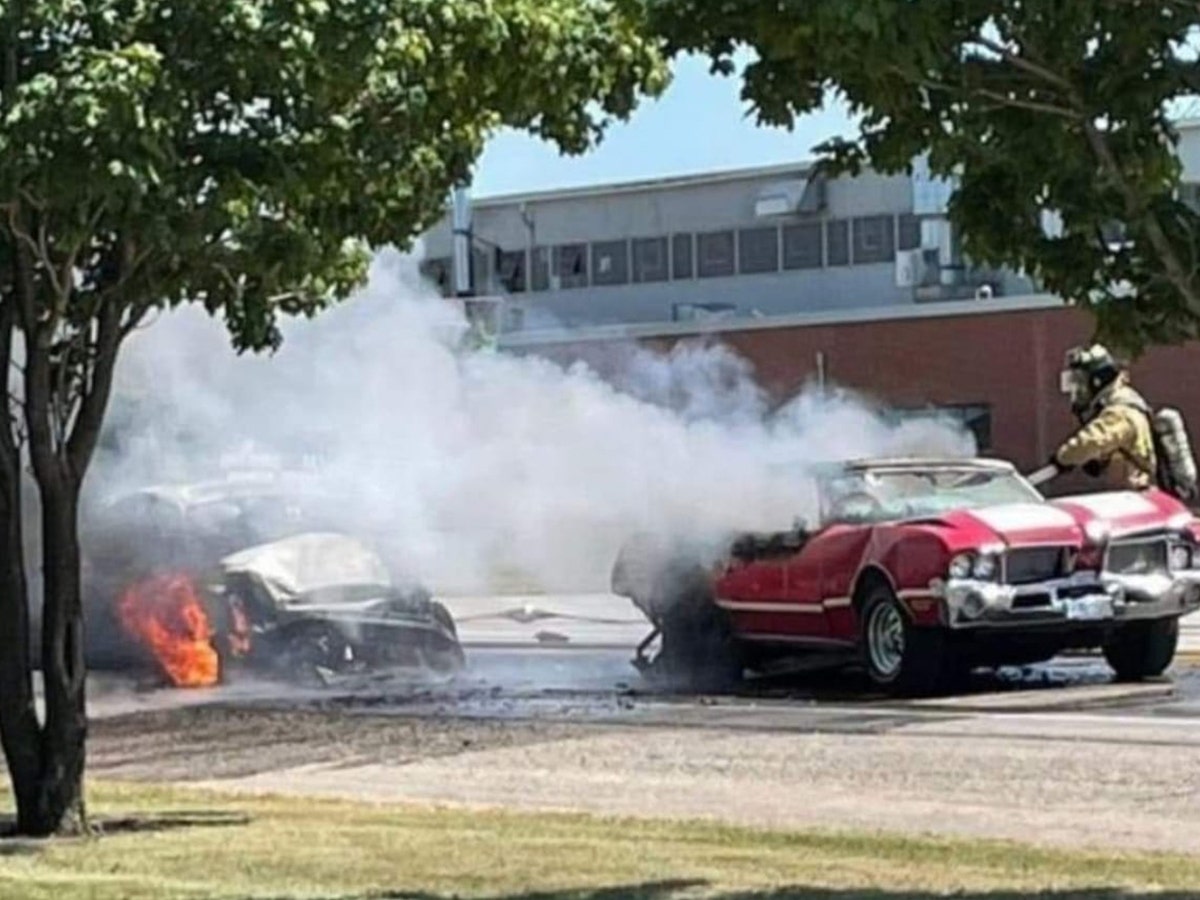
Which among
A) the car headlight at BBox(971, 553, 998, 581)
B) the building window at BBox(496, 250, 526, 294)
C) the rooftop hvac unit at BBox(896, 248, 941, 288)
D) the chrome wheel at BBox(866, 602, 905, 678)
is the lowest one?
the chrome wheel at BBox(866, 602, 905, 678)

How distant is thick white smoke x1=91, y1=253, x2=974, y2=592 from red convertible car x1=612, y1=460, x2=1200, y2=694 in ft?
→ 7.53

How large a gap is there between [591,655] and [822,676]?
3.83m

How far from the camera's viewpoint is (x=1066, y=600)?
57.0 feet

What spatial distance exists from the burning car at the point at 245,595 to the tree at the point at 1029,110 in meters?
13.4

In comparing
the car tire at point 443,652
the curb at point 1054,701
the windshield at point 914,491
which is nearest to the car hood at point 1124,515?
the windshield at point 914,491

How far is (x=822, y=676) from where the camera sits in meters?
19.8

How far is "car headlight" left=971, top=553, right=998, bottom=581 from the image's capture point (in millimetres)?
17250

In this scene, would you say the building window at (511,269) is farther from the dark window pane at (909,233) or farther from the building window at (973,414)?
the building window at (973,414)

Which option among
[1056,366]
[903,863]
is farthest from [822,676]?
[1056,366]

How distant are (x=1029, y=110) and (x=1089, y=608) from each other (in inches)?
405

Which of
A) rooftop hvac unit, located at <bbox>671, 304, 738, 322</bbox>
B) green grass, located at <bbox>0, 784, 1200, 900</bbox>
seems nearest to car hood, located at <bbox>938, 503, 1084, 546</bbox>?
green grass, located at <bbox>0, 784, 1200, 900</bbox>

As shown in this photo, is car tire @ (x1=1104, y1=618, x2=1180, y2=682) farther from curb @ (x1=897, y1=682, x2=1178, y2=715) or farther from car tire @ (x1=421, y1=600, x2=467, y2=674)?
car tire @ (x1=421, y1=600, x2=467, y2=674)

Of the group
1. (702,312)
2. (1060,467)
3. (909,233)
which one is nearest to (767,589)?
(1060,467)

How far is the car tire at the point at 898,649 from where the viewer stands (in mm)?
17516
